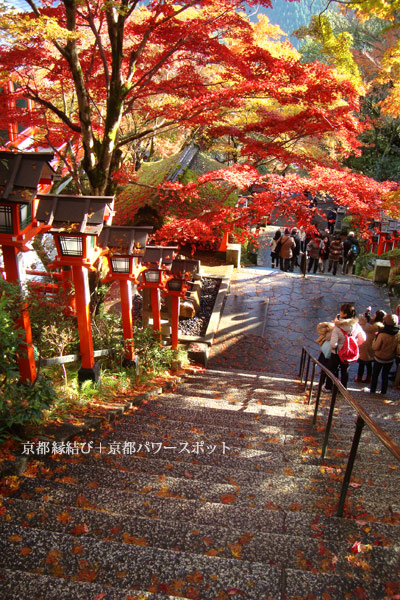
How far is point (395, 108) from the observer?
35.3 feet

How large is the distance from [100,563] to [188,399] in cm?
414

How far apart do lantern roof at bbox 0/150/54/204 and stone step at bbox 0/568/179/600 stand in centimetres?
328

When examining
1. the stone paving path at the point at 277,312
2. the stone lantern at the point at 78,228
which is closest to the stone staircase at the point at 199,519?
the stone lantern at the point at 78,228

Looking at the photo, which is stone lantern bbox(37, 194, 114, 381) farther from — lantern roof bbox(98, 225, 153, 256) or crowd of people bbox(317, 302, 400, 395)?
crowd of people bbox(317, 302, 400, 395)

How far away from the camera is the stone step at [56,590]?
2.46m

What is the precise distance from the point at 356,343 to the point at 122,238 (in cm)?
393

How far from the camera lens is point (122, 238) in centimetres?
665

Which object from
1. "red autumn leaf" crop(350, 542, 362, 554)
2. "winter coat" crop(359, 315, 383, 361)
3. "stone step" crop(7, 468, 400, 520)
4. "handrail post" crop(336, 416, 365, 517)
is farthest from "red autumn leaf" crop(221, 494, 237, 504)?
"winter coat" crop(359, 315, 383, 361)

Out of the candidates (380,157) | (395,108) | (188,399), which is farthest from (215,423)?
(380,157)

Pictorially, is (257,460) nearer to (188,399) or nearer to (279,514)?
(279,514)

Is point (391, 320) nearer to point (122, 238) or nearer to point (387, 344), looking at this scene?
point (387, 344)

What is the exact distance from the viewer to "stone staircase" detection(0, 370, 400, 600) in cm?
260

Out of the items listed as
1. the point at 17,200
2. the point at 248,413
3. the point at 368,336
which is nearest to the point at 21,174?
the point at 17,200

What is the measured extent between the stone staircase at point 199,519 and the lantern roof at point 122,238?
8.51 ft
